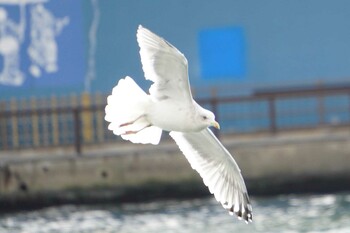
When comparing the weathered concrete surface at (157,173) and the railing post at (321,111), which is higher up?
the railing post at (321,111)

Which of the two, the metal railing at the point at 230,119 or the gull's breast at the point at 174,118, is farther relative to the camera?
the metal railing at the point at 230,119

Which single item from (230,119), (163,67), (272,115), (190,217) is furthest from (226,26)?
(163,67)

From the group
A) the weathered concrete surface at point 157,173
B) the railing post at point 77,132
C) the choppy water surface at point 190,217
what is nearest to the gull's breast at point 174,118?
the choppy water surface at point 190,217

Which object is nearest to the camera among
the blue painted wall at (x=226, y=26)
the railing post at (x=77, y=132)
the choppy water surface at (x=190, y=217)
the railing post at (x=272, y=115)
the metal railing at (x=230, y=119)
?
the choppy water surface at (x=190, y=217)

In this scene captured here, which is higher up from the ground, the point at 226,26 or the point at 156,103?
the point at 226,26

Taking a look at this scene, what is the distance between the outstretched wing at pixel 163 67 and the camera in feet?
31.1

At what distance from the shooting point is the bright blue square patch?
23.5 meters

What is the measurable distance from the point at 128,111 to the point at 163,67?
418mm

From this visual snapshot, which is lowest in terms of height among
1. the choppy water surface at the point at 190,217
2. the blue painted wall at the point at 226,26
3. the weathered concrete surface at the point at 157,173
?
the choppy water surface at the point at 190,217

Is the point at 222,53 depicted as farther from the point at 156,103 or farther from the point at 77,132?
the point at 156,103

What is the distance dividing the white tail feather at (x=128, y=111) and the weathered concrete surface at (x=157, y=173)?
8768 mm

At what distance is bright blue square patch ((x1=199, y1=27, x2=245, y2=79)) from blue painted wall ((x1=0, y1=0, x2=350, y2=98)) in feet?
Result: 0.20

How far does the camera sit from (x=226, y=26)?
77.2 ft

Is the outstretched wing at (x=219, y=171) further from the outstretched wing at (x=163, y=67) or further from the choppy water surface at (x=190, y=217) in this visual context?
the choppy water surface at (x=190, y=217)
